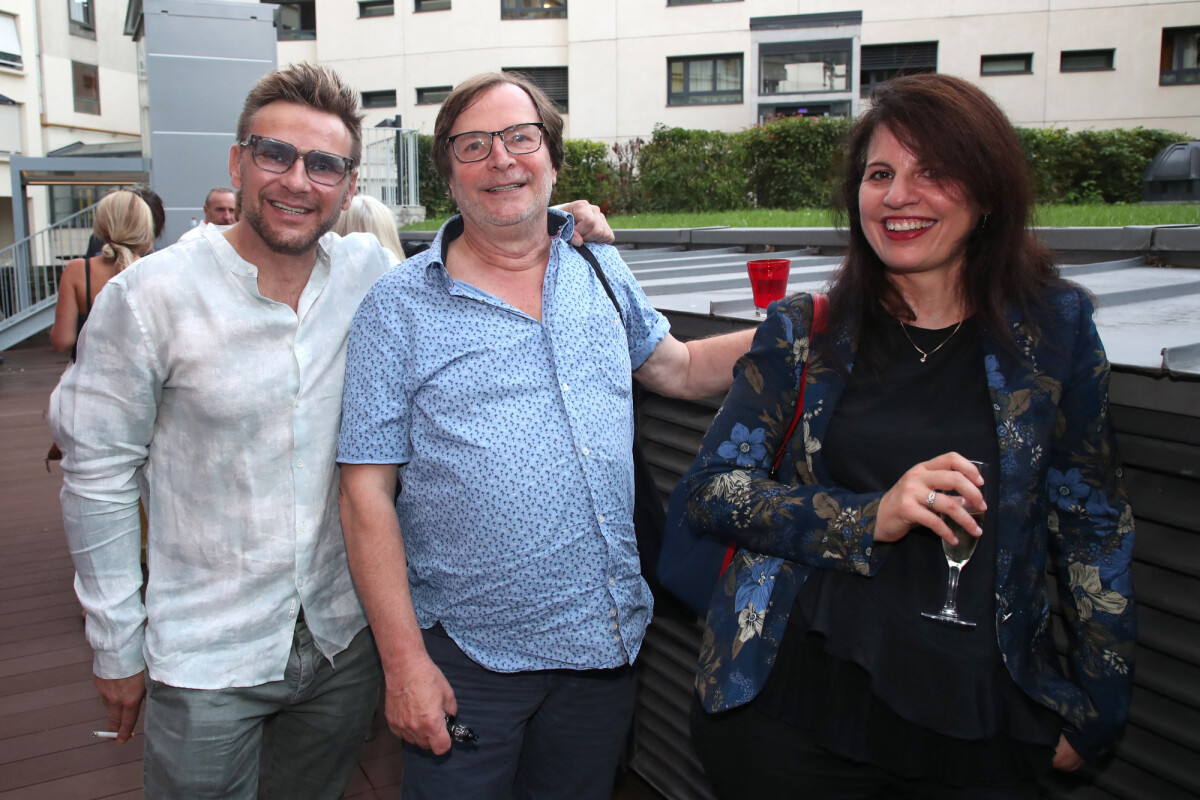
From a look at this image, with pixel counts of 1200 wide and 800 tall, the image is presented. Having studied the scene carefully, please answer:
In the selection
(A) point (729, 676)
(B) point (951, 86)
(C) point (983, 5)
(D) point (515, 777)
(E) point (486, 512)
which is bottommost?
(D) point (515, 777)

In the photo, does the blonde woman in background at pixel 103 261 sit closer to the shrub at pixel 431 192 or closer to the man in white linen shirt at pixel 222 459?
the man in white linen shirt at pixel 222 459

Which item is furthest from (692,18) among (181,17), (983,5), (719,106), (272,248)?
(272,248)

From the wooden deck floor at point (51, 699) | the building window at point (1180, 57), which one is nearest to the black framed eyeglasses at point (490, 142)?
the wooden deck floor at point (51, 699)

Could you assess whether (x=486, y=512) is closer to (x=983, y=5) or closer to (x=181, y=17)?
(x=181, y=17)

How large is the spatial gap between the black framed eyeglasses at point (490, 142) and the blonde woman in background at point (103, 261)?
12.7 ft

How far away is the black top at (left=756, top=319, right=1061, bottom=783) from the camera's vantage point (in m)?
1.66

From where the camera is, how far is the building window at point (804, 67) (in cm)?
2583

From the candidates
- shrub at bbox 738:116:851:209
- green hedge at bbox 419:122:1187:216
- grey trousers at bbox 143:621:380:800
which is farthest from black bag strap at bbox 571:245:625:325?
shrub at bbox 738:116:851:209

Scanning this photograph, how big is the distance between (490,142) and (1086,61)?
1094 inches

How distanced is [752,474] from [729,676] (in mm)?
376

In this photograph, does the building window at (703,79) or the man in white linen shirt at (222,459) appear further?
the building window at (703,79)

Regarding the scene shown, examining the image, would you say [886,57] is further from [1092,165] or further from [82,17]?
[82,17]

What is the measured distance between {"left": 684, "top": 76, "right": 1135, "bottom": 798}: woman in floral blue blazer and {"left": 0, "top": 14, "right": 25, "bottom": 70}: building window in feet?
109

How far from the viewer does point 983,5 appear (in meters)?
25.0
